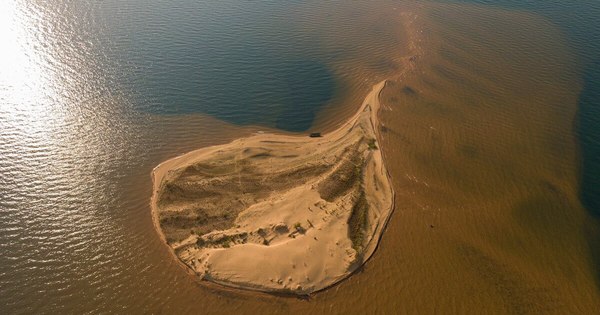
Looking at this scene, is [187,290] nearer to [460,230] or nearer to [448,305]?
[448,305]

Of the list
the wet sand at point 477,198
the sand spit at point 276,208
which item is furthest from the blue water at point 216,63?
the wet sand at point 477,198

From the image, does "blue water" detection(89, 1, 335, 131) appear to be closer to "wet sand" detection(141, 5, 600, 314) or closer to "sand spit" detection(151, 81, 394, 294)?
"sand spit" detection(151, 81, 394, 294)

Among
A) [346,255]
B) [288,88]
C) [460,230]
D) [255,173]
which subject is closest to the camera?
[346,255]

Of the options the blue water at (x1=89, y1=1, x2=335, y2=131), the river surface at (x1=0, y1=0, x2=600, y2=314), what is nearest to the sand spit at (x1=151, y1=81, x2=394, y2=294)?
the river surface at (x1=0, y1=0, x2=600, y2=314)

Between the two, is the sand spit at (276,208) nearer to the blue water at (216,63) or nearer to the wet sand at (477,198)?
the wet sand at (477,198)


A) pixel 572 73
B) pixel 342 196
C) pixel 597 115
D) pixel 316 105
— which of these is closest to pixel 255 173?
pixel 342 196
